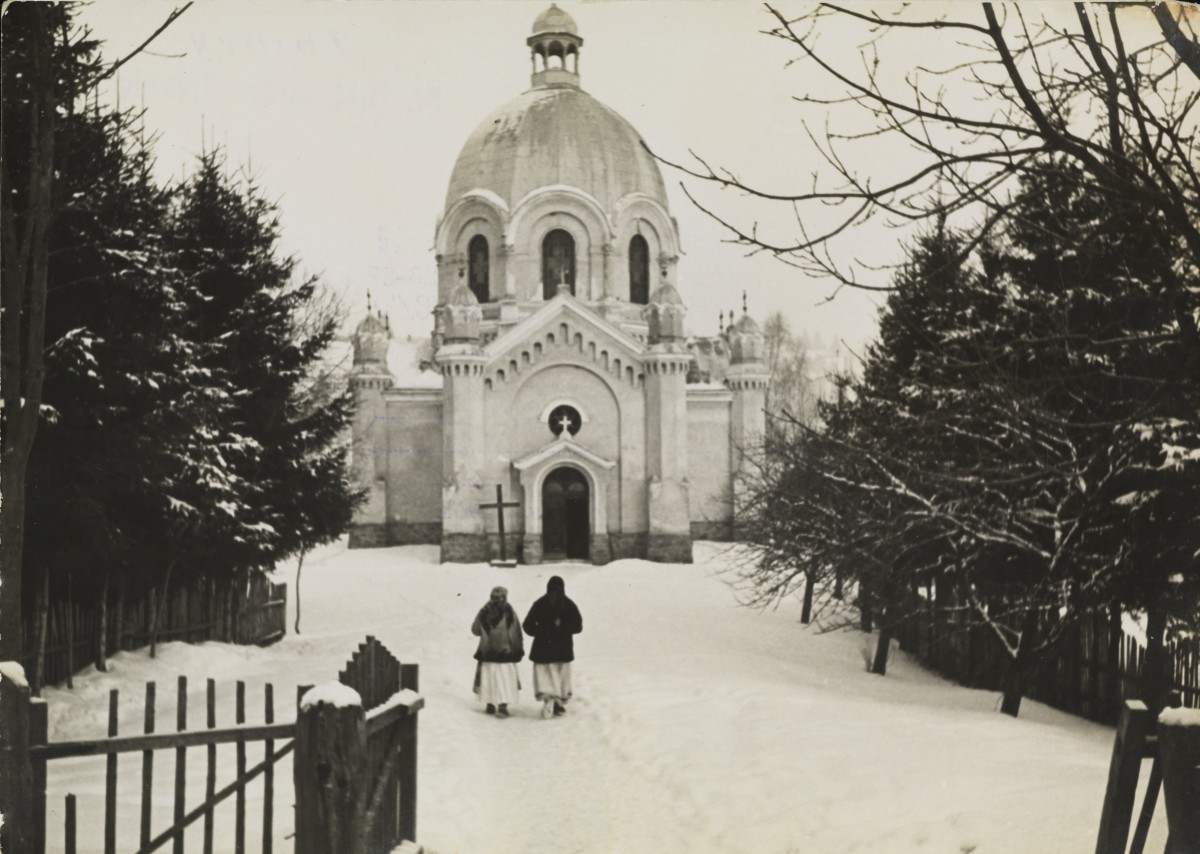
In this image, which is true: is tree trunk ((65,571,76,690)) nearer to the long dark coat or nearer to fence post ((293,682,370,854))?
the long dark coat

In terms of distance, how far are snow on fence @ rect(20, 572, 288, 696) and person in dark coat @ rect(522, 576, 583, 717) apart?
3789 mm

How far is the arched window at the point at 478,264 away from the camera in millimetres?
32625

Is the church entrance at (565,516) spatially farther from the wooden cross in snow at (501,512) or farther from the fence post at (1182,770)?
the fence post at (1182,770)

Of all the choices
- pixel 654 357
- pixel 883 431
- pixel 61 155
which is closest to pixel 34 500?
pixel 61 155

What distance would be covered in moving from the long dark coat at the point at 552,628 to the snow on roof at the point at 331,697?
21.1ft

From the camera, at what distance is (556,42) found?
8203mm

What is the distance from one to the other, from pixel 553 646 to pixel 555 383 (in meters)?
18.9

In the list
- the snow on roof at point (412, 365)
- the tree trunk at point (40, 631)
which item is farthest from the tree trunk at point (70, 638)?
the snow on roof at point (412, 365)

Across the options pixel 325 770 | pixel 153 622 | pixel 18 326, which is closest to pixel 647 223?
pixel 153 622

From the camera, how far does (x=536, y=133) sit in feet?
102

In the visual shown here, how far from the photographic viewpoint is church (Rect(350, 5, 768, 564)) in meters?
28.5

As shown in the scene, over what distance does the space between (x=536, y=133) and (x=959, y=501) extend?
23.1 metres

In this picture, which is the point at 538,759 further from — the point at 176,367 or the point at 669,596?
the point at 669,596

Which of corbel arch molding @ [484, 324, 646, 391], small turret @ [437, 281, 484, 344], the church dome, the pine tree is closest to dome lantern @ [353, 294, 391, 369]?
small turret @ [437, 281, 484, 344]
